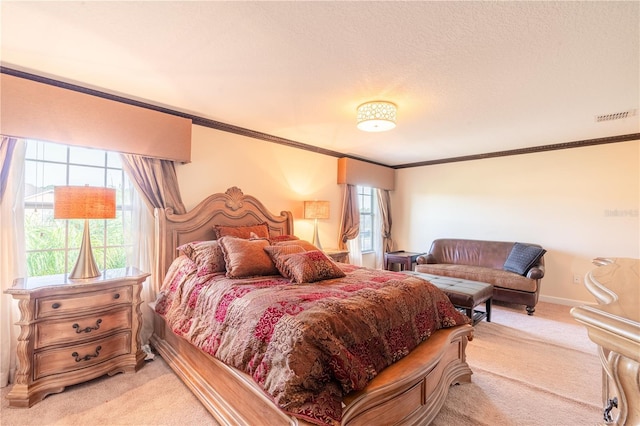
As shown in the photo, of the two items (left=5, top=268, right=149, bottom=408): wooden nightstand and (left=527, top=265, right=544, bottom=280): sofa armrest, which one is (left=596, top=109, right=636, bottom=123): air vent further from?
(left=5, top=268, right=149, bottom=408): wooden nightstand

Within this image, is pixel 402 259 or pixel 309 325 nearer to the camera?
pixel 309 325

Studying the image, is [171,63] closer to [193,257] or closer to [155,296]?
[193,257]

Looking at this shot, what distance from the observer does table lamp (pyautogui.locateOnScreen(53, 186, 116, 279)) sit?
2.14 m

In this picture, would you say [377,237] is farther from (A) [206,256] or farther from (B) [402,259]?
(A) [206,256]

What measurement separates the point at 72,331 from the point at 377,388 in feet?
7.41

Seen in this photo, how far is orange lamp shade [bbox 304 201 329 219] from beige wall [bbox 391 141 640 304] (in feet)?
8.76

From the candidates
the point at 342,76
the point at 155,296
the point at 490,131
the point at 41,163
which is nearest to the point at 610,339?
the point at 342,76

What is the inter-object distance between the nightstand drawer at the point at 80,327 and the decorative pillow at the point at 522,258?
4.82m

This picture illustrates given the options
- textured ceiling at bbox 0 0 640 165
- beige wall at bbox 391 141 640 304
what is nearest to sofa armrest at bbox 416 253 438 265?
beige wall at bbox 391 141 640 304

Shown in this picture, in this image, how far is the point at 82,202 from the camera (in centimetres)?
219

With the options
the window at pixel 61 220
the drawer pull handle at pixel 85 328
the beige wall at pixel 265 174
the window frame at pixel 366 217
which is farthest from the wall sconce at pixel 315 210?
the drawer pull handle at pixel 85 328

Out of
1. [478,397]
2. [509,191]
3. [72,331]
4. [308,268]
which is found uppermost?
[509,191]

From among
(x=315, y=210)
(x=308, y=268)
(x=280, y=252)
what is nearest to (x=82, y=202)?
(x=280, y=252)

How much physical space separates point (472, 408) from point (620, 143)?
4.39 m
